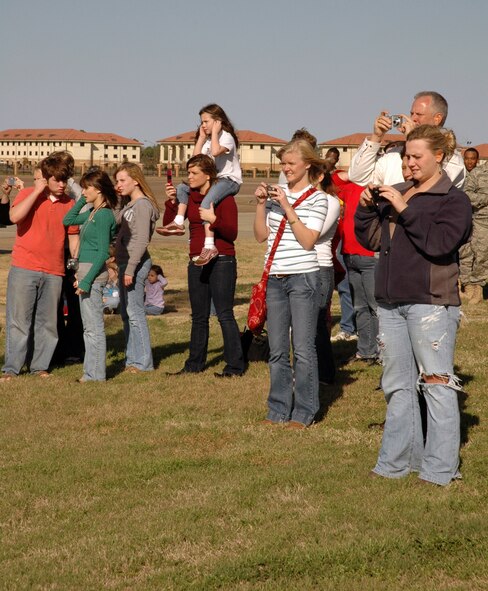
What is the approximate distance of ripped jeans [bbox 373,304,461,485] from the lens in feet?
19.7

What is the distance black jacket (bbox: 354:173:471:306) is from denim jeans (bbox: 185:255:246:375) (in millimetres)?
3437

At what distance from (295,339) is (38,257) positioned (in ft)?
10.4

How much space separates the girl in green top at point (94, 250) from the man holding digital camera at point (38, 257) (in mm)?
221

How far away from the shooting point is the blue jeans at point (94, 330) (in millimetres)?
9625

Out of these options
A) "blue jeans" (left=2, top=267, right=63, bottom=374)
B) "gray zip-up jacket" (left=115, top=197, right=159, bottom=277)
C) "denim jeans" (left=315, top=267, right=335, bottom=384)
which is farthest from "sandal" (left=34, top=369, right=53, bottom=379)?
"denim jeans" (left=315, top=267, right=335, bottom=384)

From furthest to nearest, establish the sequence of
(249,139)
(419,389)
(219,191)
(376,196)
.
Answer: (249,139)
(219,191)
(419,389)
(376,196)

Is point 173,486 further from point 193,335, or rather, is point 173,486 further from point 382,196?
point 193,335

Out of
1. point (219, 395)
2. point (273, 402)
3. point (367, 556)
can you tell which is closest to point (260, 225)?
point (273, 402)

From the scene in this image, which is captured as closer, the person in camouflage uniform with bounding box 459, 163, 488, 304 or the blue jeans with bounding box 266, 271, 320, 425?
the blue jeans with bounding box 266, 271, 320, 425

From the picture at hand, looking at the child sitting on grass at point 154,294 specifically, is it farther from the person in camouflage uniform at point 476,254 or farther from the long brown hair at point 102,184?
the long brown hair at point 102,184

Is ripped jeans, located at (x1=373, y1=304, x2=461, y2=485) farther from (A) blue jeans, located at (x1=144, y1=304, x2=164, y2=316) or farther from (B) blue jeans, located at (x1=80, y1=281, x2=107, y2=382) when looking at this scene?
(A) blue jeans, located at (x1=144, y1=304, x2=164, y2=316)

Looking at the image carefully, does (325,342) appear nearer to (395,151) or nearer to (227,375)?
(227,375)

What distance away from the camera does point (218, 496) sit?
243 inches

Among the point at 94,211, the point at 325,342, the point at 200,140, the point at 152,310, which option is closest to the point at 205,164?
the point at 200,140
